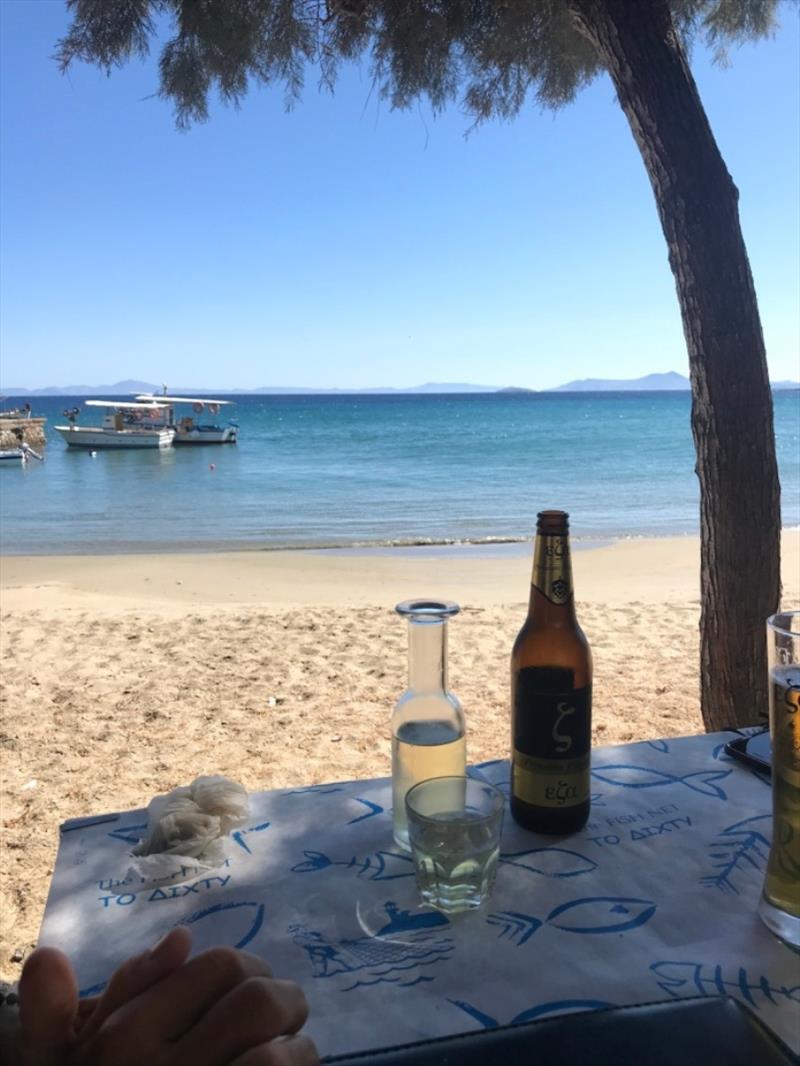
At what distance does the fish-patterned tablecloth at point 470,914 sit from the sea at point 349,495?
821cm

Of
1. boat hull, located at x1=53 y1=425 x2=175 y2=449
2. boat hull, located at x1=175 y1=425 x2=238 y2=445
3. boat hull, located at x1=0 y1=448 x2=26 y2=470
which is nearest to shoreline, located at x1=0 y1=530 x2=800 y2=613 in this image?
boat hull, located at x1=0 y1=448 x2=26 y2=470

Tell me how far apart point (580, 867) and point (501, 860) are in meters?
0.09

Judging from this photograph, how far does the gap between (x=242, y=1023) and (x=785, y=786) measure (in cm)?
52

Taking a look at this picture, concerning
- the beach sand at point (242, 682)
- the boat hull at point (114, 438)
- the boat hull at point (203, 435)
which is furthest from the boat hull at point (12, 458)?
the beach sand at point (242, 682)

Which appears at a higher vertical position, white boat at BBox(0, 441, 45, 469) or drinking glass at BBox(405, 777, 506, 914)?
white boat at BBox(0, 441, 45, 469)

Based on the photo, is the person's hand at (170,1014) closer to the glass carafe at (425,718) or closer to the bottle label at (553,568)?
the glass carafe at (425,718)

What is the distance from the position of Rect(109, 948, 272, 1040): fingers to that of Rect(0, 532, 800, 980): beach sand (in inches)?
65.1

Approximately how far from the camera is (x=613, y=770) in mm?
1111

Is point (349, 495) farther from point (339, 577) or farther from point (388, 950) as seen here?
point (388, 950)

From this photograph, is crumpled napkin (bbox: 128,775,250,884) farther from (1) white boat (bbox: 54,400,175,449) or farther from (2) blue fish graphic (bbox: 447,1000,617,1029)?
(1) white boat (bbox: 54,400,175,449)

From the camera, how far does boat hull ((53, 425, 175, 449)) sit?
24594mm

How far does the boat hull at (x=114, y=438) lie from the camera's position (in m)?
24.6

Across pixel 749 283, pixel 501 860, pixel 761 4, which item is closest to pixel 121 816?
pixel 501 860

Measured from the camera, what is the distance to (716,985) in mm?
667
